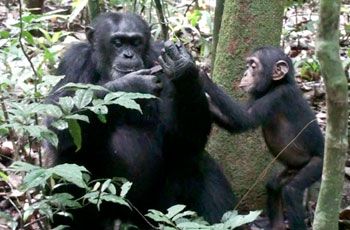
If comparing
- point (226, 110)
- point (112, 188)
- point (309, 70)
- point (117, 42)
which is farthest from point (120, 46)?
point (309, 70)

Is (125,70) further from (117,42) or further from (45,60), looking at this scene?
(45,60)

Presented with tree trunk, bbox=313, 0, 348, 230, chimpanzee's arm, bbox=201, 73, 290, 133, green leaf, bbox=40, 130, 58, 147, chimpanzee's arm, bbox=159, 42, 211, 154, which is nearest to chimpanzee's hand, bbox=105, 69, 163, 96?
chimpanzee's arm, bbox=159, 42, 211, 154

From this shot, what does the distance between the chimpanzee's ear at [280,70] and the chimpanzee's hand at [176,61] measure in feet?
2.91

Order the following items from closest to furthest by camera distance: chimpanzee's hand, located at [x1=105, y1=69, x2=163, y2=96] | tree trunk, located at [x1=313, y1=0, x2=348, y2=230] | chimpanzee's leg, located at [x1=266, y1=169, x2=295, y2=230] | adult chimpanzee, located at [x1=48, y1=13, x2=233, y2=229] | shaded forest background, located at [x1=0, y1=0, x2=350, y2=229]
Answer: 1. tree trunk, located at [x1=313, y1=0, x2=348, y2=230]
2. shaded forest background, located at [x1=0, y1=0, x2=350, y2=229]
3. chimpanzee's hand, located at [x1=105, y1=69, x2=163, y2=96]
4. adult chimpanzee, located at [x1=48, y1=13, x2=233, y2=229]
5. chimpanzee's leg, located at [x1=266, y1=169, x2=295, y2=230]

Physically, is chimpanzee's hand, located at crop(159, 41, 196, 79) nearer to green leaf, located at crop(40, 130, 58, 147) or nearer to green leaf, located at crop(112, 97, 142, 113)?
green leaf, located at crop(112, 97, 142, 113)

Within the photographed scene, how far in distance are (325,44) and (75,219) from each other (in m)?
2.51

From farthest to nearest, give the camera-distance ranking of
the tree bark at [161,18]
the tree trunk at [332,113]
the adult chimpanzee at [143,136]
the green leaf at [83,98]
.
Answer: the tree bark at [161,18]
the adult chimpanzee at [143,136]
the green leaf at [83,98]
the tree trunk at [332,113]

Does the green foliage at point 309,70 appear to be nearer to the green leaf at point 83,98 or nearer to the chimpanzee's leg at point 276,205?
the chimpanzee's leg at point 276,205

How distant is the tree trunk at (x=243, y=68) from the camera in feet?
18.4

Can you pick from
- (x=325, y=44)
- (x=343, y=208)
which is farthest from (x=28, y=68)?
(x=325, y=44)

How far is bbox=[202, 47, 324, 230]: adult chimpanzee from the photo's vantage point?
16.8ft

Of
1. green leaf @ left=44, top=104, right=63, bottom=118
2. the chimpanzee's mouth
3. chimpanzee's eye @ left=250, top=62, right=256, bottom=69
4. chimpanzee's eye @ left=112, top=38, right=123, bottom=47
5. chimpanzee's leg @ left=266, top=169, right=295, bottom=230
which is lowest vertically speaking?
chimpanzee's leg @ left=266, top=169, right=295, bottom=230

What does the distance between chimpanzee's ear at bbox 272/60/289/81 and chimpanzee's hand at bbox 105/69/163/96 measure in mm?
1060

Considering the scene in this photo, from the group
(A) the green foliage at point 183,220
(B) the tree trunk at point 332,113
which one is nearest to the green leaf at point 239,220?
(A) the green foliage at point 183,220
